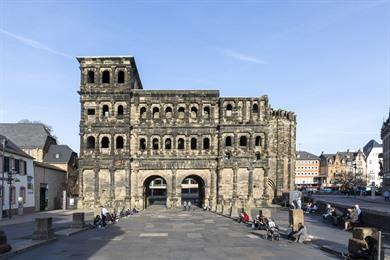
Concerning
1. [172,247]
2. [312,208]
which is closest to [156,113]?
[312,208]

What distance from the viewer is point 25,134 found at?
75.1 m

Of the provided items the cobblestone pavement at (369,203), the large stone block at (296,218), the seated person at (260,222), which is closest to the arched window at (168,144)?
the cobblestone pavement at (369,203)

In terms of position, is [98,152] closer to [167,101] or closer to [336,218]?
[167,101]

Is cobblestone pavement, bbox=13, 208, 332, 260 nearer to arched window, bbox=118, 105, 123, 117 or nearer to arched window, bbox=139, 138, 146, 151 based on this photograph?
arched window, bbox=139, 138, 146, 151

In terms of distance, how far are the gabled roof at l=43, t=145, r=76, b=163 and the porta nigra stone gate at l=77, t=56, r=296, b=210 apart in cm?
1498

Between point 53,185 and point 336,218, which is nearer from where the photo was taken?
point 336,218

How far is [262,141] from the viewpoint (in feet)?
207

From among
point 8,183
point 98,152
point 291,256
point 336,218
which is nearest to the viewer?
point 291,256

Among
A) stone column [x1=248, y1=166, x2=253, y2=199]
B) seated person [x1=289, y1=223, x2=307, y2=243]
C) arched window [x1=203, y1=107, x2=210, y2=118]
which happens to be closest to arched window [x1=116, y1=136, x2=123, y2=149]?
arched window [x1=203, y1=107, x2=210, y2=118]

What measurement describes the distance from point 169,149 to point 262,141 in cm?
1326

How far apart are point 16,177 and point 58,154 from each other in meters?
27.3

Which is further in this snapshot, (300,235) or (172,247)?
(300,235)

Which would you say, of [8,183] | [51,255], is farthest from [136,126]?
[51,255]

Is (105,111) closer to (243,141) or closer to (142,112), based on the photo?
(142,112)
